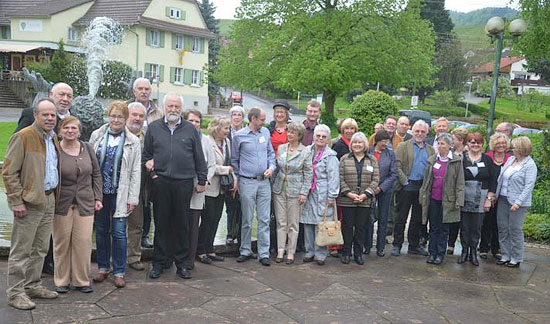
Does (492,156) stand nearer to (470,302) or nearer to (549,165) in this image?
(470,302)

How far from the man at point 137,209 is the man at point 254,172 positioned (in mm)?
1231

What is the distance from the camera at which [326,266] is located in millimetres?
6984

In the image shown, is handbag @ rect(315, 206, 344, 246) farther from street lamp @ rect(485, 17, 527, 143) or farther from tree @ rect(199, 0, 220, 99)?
tree @ rect(199, 0, 220, 99)

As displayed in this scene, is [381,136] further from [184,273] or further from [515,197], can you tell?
[184,273]

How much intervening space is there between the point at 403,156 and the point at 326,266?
2072mm

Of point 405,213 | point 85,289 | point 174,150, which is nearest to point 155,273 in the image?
point 85,289

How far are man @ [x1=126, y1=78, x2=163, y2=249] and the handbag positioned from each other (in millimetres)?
A: 2143

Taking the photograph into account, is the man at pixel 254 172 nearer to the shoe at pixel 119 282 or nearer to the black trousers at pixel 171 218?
the black trousers at pixel 171 218

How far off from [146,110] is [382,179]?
331cm

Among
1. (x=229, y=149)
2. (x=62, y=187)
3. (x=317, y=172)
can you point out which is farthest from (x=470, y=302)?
(x=62, y=187)

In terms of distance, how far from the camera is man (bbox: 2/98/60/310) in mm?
4605

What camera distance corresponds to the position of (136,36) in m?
43.3

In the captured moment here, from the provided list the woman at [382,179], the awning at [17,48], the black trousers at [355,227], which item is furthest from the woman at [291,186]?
the awning at [17,48]

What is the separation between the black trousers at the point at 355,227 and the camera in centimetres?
719
